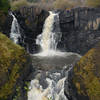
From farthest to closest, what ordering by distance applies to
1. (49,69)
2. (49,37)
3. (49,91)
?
(49,37) < (49,69) < (49,91)

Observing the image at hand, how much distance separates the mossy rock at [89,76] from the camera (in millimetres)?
5934

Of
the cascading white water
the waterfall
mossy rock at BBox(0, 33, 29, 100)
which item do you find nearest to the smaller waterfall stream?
the waterfall

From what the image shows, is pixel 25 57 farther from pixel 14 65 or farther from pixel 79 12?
pixel 79 12

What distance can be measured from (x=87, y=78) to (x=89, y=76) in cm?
13

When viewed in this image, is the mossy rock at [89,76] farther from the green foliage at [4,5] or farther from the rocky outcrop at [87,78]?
the green foliage at [4,5]

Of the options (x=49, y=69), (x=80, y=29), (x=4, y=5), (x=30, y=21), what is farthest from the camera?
(x=30, y=21)

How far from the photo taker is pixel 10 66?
307 inches

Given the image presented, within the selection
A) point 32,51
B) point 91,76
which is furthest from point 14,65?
point 32,51

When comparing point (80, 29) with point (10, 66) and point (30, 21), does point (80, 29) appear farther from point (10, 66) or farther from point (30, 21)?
point (10, 66)

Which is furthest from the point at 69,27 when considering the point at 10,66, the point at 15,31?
the point at 10,66

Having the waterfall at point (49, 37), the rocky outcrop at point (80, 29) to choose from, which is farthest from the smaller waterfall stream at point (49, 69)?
the rocky outcrop at point (80, 29)

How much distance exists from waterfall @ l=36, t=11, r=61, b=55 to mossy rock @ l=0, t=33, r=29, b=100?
29.8 feet

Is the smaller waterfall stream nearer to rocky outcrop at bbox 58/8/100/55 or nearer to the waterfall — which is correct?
the waterfall

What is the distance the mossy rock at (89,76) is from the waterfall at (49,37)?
11.3 meters
